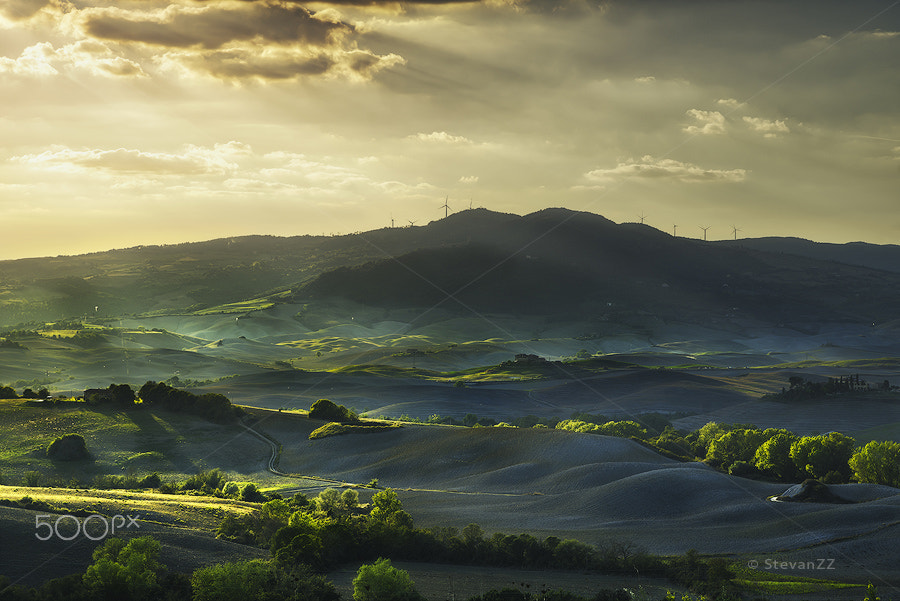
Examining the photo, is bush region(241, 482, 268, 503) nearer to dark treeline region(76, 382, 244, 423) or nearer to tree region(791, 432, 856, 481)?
dark treeline region(76, 382, 244, 423)

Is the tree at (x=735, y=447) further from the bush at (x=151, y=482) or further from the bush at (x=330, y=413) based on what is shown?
the bush at (x=151, y=482)

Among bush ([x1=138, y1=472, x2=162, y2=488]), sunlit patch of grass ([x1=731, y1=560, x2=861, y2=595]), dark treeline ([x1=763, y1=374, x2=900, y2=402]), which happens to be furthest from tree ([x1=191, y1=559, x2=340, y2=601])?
dark treeline ([x1=763, y1=374, x2=900, y2=402])

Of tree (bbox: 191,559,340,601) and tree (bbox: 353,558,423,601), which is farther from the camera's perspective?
tree (bbox: 353,558,423,601)

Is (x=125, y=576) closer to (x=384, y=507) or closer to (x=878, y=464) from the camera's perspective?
(x=384, y=507)

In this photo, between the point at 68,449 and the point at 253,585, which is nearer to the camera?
the point at 253,585

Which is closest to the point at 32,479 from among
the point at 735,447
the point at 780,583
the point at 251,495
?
the point at 251,495

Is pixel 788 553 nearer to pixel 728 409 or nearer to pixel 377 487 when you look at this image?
pixel 377 487

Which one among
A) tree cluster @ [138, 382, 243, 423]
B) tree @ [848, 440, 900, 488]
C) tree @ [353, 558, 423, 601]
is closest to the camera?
tree @ [353, 558, 423, 601]

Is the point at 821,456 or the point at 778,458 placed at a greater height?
the point at 821,456
